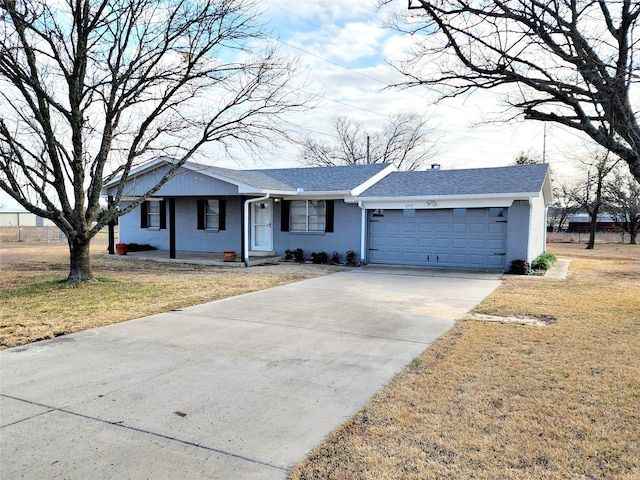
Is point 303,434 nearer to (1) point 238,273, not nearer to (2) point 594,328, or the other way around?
(2) point 594,328

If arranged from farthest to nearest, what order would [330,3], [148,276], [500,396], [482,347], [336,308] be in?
[148,276] < [330,3] < [336,308] < [482,347] < [500,396]

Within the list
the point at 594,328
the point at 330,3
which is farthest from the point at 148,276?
the point at 594,328

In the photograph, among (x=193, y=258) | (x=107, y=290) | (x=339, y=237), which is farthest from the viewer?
(x=193, y=258)

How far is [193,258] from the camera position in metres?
16.8

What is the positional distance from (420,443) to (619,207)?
36635mm

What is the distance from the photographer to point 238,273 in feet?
43.8

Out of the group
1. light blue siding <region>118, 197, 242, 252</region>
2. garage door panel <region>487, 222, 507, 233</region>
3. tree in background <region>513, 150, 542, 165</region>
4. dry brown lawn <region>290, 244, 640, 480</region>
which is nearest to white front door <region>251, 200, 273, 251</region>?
light blue siding <region>118, 197, 242, 252</region>

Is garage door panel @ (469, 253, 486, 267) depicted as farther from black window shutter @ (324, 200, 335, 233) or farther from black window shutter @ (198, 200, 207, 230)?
black window shutter @ (198, 200, 207, 230)

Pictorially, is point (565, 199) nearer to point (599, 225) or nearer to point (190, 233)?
point (599, 225)

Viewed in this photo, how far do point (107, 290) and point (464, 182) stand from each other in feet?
37.0

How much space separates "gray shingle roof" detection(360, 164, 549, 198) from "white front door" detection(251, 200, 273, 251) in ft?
13.4

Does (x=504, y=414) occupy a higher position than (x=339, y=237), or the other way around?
(x=339, y=237)

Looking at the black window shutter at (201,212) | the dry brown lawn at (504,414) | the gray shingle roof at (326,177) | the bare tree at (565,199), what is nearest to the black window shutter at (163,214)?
the black window shutter at (201,212)

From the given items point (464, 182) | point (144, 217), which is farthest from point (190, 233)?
point (464, 182)
